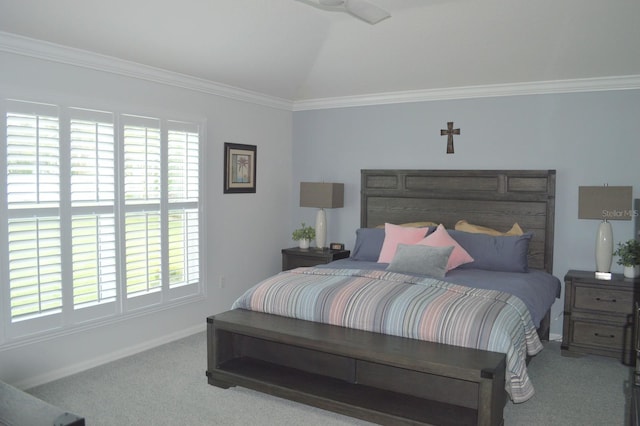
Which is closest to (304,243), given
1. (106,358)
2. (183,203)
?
(183,203)

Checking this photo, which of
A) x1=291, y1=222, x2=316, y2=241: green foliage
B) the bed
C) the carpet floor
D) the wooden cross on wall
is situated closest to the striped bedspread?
the bed

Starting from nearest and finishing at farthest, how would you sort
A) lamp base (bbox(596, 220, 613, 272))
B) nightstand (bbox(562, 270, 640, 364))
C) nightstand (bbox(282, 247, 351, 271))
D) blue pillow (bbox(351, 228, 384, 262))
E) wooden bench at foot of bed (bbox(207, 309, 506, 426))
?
1. wooden bench at foot of bed (bbox(207, 309, 506, 426))
2. nightstand (bbox(562, 270, 640, 364))
3. lamp base (bbox(596, 220, 613, 272))
4. blue pillow (bbox(351, 228, 384, 262))
5. nightstand (bbox(282, 247, 351, 271))

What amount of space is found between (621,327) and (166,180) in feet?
13.1

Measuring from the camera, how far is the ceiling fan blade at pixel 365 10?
9.80 feet

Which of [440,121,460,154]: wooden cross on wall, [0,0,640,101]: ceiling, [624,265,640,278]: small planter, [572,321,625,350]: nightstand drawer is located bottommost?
[572,321,625,350]: nightstand drawer

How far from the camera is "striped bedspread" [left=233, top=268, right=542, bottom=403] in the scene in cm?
304

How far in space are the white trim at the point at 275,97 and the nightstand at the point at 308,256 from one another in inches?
65.6

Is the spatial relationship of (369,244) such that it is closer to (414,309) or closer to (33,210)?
(414,309)

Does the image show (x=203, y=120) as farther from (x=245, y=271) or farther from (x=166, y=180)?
(x=245, y=271)

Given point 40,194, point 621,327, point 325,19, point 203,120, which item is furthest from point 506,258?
point 40,194

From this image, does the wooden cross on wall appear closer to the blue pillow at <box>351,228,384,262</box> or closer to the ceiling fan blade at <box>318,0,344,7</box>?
the blue pillow at <box>351,228,384,262</box>

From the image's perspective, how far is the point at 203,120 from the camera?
193 inches

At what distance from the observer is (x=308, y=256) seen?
5621 mm

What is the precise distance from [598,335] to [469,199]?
1.67 meters
